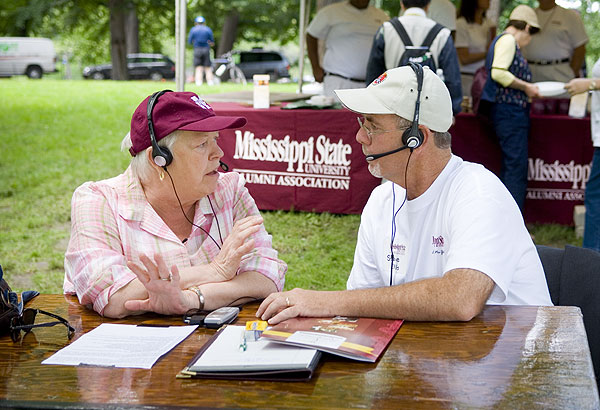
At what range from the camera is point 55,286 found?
17.3ft

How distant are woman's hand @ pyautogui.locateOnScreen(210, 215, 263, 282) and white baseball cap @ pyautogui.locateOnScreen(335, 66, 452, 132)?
0.54 metres

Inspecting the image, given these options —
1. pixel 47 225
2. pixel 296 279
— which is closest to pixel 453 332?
pixel 296 279

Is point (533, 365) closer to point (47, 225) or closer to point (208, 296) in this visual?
point (208, 296)

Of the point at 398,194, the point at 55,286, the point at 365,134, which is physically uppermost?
the point at 365,134

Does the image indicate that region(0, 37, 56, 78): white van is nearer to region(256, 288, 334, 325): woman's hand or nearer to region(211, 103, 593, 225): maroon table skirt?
region(211, 103, 593, 225): maroon table skirt

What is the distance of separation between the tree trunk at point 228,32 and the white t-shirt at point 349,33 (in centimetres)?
2272

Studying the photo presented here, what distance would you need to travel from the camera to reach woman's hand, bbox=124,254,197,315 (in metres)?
2.23

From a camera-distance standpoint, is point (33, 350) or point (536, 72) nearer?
point (33, 350)

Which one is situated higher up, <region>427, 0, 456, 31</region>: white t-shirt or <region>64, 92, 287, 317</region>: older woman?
<region>427, 0, 456, 31</region>: white t-shirt

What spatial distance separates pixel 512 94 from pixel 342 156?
160 cm

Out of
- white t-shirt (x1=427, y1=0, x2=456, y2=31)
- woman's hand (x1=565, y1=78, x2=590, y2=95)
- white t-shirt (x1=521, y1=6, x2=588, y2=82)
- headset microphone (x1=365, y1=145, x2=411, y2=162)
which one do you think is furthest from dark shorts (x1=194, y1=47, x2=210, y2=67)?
headset microphone (x1=365, y1=145, x2=411, y2=162)

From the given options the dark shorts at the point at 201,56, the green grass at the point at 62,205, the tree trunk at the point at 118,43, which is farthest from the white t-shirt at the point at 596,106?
the tree trunk at the point at 118,43

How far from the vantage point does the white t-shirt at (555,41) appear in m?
7.46

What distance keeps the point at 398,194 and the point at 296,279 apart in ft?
9.25
